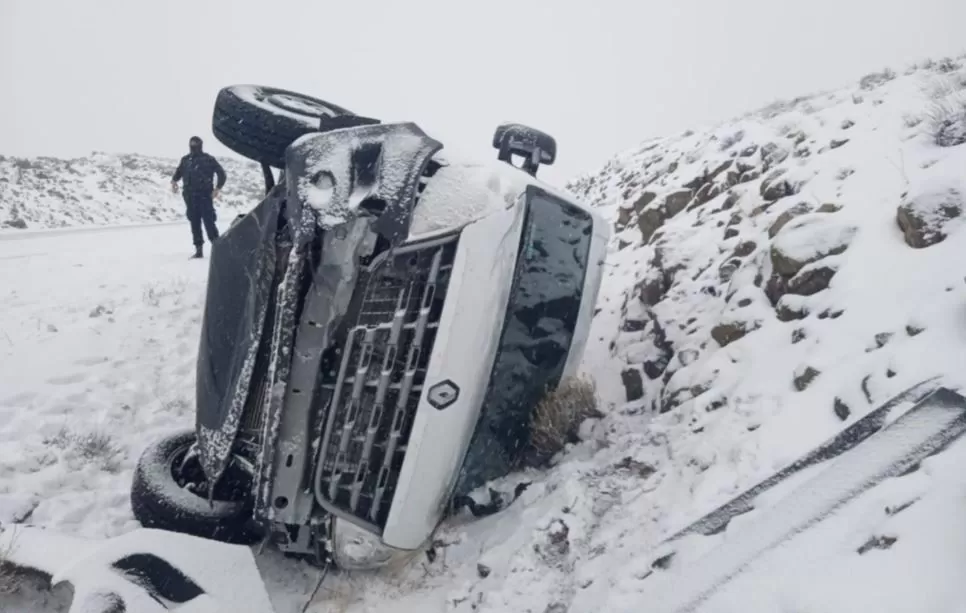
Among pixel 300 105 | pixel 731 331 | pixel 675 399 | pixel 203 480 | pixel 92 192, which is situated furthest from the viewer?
pixel 92 192

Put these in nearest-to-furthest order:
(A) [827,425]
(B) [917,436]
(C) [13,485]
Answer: (B) [917,436] → (A) [827,425] → (C) [13,485]

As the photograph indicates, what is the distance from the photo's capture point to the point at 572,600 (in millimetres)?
2074

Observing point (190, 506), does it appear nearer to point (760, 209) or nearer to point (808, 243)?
point (808, 243)

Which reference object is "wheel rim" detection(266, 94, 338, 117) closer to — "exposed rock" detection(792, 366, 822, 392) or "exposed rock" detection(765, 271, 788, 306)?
"exposed rock" detection(765, 271, 788, 306)

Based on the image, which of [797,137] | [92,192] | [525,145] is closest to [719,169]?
[797,137]

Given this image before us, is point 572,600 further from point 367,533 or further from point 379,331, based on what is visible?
point 379,331

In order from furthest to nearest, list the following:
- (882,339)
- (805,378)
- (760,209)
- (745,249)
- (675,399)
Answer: (760,209) → (745,249) → (675,399) → (805,378) → (882,339)

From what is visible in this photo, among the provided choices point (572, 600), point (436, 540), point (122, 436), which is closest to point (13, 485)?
point (122, 436)

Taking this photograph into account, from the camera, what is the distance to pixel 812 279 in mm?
2666

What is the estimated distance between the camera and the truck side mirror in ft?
11.0

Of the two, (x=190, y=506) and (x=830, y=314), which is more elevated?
(x=830, y=314)

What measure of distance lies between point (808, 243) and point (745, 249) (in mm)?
518

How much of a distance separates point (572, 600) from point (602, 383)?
1460mm

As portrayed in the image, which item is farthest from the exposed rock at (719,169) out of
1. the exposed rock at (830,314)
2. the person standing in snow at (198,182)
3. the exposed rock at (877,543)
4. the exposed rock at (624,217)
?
the person standing in snow at (198,182)
